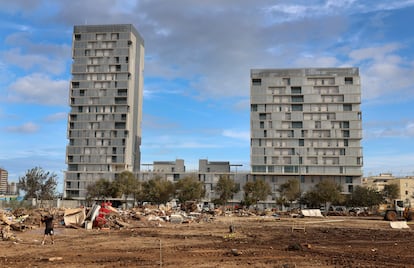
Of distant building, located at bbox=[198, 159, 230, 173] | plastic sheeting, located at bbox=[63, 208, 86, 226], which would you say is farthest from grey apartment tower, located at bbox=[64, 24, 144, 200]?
plastic sheeting, located at bbox=[63, 208, 86, 226]

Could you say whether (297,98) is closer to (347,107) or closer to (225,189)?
(347,107)

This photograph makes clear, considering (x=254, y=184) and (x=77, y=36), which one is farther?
(x=77, y=36)

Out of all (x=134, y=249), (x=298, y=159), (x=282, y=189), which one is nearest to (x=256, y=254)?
(x=134, y=249)

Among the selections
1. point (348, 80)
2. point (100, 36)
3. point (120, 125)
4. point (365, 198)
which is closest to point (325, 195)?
point (365, 198)

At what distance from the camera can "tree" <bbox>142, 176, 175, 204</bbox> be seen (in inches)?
3384

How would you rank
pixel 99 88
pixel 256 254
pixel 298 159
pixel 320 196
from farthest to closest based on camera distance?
pixel 99 88, pixel 298 159, pixel 320 196, pixel 256 254

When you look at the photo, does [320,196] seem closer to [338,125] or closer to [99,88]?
[338,125]

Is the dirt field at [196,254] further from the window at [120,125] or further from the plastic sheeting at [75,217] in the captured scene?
the window at [120,125]

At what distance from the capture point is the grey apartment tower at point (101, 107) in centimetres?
11325

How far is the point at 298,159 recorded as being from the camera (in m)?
106

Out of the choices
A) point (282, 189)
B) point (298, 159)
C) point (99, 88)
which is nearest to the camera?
point (282, 189)

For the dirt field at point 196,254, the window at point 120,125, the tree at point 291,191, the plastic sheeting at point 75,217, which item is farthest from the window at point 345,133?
the dirt field at point 196,254

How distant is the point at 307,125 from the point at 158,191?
1771 inches

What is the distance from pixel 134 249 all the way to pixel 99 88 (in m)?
102
